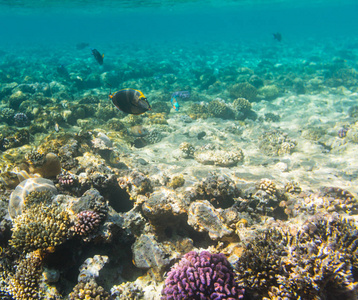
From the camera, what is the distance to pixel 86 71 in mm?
22359

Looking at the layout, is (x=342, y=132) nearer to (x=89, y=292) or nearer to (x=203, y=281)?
(x=203, y=281)

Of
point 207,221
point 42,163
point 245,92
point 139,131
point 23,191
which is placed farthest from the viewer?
point 245,92

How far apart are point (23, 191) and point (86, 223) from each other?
1.59m

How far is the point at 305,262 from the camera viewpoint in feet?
8.72

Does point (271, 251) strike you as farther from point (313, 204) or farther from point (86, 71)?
point (86, 71)

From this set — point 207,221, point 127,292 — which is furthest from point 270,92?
point 127,292

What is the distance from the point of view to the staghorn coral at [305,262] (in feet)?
8.21

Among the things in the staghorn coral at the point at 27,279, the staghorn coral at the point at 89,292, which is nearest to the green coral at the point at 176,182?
the staghorn coral at the point at 89,292

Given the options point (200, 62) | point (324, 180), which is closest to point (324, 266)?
point (324, 180)

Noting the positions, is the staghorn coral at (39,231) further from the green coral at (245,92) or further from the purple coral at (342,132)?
the green coral at (245,92)

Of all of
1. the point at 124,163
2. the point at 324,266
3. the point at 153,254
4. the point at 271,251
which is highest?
the point at 324,266

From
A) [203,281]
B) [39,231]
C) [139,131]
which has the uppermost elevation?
[39,231]

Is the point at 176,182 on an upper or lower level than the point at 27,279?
lower

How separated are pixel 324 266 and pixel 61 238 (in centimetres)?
391
